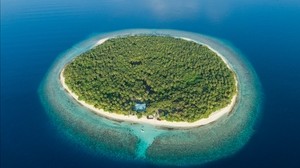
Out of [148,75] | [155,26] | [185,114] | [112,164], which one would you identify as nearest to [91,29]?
[155,26]

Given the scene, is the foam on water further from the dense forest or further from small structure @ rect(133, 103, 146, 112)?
small structure @ rect(133, 103, 146, 112)

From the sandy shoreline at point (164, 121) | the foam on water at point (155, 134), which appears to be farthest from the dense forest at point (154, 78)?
the foam on water at point (155, 134)

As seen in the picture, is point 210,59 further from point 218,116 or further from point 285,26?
point 285,26

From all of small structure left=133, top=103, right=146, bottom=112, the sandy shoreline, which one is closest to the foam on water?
the sandy shoreline

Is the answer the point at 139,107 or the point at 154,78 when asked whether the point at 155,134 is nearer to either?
the point at 139,107

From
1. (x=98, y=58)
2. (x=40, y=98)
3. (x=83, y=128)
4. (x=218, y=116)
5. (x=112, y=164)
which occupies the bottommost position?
(x=112, y=164)

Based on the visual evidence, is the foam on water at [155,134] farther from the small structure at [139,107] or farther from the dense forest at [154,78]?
the small structure at [139,107]
